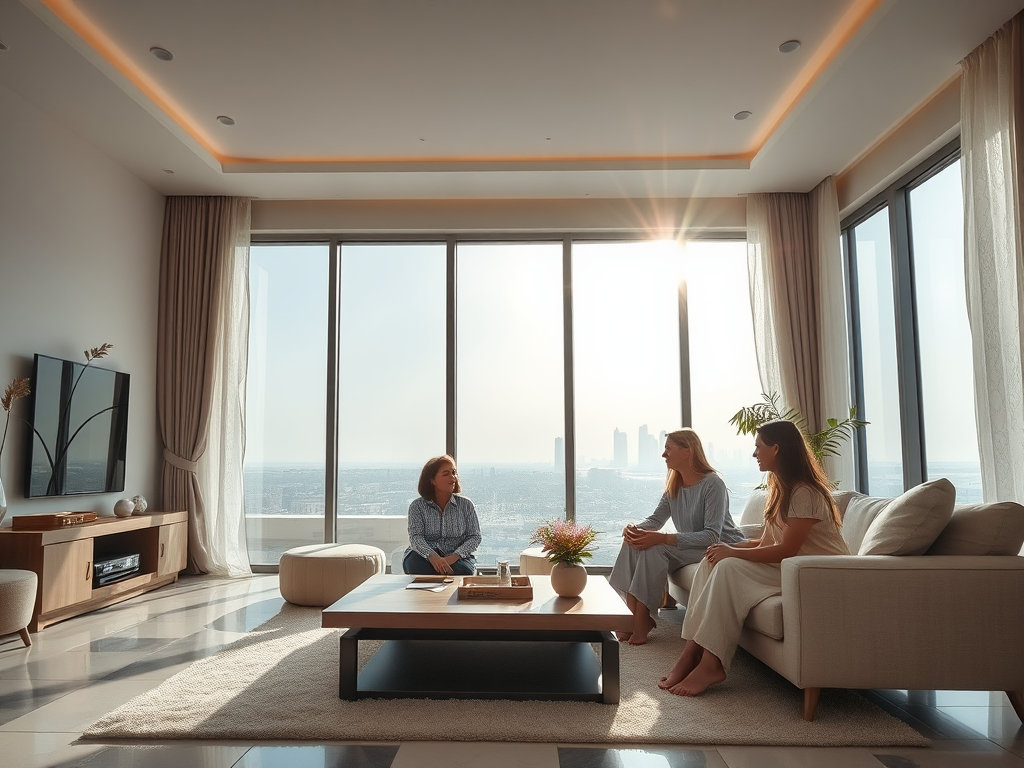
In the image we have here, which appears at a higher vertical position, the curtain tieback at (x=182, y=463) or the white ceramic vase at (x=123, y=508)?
the curtain tieback at (x=182, y=463)

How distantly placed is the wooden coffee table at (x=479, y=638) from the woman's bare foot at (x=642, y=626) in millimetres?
504

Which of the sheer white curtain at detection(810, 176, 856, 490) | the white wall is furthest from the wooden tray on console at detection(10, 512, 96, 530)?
the sheer white curtain at detection(810, 176, 856, 490)

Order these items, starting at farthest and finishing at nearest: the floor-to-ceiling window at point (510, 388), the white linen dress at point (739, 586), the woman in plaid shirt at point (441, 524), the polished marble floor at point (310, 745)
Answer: the floor-to-ceiling window at point (510, 388) < the woman in plaid shirt at point (441, 524) < the white linen dress at point (739, 586) < the polished marble floor at point (310, 745)

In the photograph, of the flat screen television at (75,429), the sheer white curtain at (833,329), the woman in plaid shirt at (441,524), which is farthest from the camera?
the sheer white curtain at (833,329)

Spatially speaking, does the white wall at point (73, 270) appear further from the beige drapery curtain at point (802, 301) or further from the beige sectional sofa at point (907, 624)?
the beige drapery curtain at point (802, 301)

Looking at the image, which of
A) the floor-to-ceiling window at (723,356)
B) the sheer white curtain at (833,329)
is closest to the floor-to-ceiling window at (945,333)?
the sheer white curtain at (833,329)

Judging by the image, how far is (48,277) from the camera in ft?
15.6

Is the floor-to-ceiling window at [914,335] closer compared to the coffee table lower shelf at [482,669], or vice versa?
the coffee table lower shelf at [482,669]

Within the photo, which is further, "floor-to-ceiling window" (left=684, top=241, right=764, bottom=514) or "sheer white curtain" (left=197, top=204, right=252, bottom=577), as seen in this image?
"floor-to-ceiling window" (left=684, top=241, right=764, bottom=514)

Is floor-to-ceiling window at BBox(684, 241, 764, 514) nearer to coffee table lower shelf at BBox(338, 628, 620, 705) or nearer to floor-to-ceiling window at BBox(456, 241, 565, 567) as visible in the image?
floor-to-ceiling window at BBox(456, 241, 565, 567)

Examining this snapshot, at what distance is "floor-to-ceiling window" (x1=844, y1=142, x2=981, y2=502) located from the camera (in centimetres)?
446

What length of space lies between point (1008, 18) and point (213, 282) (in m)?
5.45

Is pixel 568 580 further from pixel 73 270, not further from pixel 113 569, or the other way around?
pixel 73 270

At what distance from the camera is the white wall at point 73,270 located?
445 centimetres
